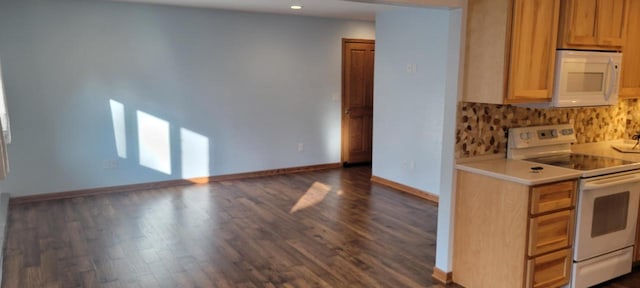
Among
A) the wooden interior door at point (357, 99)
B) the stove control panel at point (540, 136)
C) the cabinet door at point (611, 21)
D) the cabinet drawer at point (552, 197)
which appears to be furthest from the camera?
the wooden interior door at point (357, 99)

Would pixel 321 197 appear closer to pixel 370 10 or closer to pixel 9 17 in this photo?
pixel 370 10

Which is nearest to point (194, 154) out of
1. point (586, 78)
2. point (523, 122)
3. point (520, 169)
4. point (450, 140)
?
point (450, 140)

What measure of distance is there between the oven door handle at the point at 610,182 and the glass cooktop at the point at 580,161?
0.30ft

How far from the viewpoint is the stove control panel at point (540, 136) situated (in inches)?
126

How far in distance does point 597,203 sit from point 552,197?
425 millimetres

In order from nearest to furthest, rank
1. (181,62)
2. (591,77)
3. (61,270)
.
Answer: (591,77) < (61,270) < (181,62)

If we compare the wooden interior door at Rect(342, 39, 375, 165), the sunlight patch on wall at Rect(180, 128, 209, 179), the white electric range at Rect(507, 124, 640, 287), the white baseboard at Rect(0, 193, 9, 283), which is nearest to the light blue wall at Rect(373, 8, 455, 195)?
the wooden interior door at Rect(342, 39, 375, 165)

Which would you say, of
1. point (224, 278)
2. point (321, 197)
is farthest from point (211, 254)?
point (321, 197)

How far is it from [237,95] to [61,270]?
3.31 metres

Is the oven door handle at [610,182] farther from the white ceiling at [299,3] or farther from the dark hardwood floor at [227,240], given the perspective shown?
the white ceiling at [299,3]

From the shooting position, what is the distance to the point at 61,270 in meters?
3.31

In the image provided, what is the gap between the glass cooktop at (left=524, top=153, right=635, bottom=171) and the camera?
2.96m

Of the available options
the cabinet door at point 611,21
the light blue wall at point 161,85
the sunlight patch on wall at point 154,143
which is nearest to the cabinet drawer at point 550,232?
the cabinet door at point 611,21

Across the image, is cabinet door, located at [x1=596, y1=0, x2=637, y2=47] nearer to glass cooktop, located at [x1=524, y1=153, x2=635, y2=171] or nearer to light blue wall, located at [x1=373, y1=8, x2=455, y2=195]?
glass cooktop, located at [x1=524, y1=153, x2=635, y2=171]
